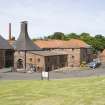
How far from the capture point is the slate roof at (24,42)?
2854 inches

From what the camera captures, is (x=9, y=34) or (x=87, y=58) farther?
(x=87, y=58)

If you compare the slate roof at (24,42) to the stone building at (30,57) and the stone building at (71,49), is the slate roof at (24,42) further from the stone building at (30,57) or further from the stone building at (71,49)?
the stone building at (71,49)

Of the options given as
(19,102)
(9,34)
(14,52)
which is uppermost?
(9,34)

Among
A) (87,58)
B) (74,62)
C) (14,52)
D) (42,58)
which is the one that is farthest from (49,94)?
(87,58)

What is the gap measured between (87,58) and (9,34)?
82.0 feet

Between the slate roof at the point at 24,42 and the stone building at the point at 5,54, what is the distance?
6.01 feet

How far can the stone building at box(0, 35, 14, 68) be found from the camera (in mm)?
70750

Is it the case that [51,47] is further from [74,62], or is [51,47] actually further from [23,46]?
[23,46]

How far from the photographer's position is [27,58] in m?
70.4

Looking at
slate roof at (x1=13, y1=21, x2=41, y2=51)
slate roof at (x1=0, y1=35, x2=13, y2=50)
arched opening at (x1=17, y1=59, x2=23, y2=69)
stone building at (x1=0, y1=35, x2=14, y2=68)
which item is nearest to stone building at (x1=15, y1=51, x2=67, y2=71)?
arched opening at (x1=17, y1=59, x2=23, y2=69)

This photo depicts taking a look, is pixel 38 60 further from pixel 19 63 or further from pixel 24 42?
pixel 24 42

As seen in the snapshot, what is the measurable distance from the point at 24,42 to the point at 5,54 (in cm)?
564

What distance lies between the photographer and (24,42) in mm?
74875

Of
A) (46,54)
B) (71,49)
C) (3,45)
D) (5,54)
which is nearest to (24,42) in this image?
(3,45)
